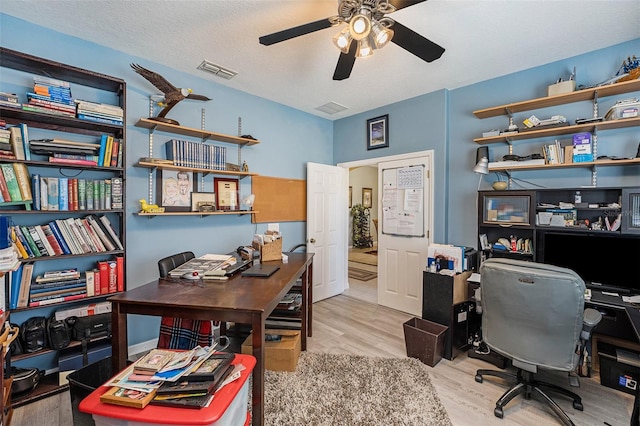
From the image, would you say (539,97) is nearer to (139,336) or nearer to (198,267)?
(198,267)

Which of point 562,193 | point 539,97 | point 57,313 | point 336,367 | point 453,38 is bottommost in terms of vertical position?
point 336,367

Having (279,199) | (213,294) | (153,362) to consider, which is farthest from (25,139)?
(279,199)

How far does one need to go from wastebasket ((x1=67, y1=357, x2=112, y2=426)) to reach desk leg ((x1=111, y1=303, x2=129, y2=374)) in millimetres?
162

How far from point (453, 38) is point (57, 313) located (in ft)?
12.6

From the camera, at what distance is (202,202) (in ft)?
9.95

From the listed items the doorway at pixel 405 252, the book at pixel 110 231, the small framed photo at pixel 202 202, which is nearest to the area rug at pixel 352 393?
the doorway at pixel 405 252

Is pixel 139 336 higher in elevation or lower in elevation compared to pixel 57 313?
lower

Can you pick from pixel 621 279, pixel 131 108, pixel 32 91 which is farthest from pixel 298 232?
pixel 621 279

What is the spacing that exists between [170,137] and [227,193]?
2.66 feet

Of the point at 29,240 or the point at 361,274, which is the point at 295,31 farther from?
the point at 361,274

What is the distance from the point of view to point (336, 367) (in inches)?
92.3

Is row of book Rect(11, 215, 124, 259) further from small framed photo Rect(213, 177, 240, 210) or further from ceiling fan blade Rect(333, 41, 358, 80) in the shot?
ceiling fan blade Rect(333, 41, 358, 80)

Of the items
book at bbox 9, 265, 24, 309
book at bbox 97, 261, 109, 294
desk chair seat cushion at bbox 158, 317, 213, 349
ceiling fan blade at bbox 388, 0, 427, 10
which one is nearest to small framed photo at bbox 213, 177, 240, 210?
book at bbox 97, 261, 109, 294

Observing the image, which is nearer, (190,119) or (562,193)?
(562,193)
